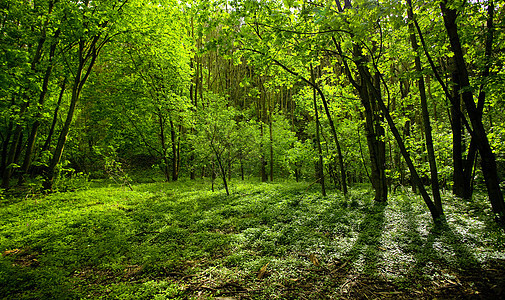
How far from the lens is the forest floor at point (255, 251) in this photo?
10.6ft

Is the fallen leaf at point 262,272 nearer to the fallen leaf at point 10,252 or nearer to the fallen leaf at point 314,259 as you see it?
the fallen leaf at point 314,259

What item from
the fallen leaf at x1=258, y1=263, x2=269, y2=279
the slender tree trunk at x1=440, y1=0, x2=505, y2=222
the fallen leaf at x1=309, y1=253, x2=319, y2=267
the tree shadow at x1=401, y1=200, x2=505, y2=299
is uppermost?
the slender tree trunk at x1=440, y1=0, x2=505, y2=222

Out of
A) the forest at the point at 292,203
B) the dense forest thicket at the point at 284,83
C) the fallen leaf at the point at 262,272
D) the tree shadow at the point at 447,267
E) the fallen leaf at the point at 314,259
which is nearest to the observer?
the tree shadow at the point at 447,267

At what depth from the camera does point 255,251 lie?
453cm

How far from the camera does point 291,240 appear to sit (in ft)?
16.0

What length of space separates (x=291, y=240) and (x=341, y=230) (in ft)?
4.36

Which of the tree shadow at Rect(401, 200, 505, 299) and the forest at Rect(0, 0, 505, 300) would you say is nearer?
the tree shadow at Rect(401, 200, 505, 299)

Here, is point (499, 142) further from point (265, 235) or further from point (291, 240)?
point (265, 235)

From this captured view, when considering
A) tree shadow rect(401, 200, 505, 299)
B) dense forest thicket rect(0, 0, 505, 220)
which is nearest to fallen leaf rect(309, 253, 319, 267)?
tree shadow rect(401, 200, 505, 299)

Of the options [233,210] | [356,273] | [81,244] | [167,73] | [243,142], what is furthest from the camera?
[167,73]

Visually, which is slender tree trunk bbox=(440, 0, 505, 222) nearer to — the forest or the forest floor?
the forest

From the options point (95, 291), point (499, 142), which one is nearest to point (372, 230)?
point (499, 142)

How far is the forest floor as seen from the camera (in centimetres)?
324

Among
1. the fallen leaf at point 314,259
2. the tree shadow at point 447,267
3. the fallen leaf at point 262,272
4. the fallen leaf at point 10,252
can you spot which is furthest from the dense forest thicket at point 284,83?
the fallen leaf at point 10,252
